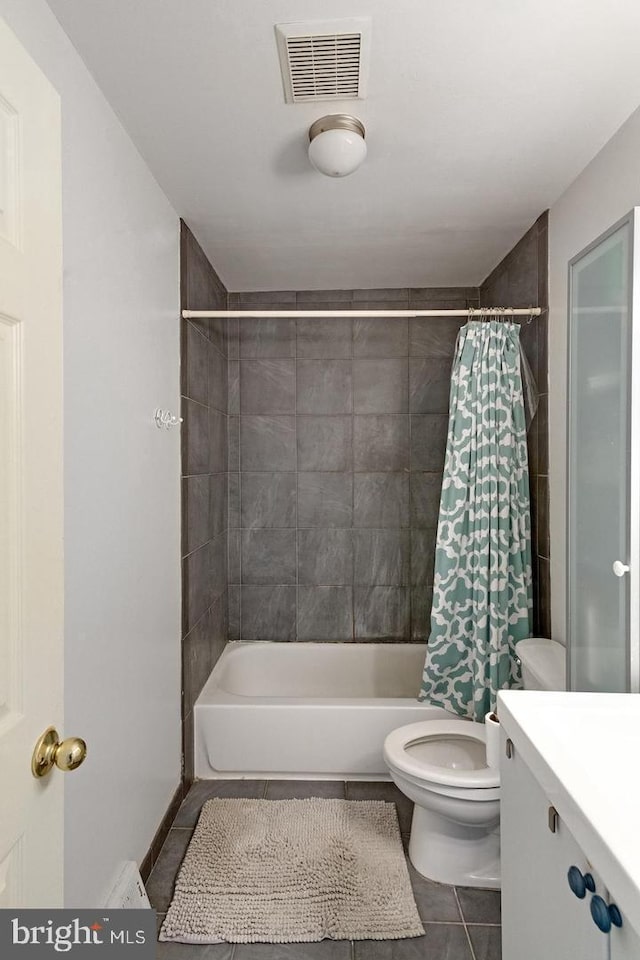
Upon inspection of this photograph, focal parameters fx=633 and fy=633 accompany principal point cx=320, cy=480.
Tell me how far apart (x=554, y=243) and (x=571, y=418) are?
1.05 metres

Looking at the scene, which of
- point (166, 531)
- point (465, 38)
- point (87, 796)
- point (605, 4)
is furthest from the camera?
point (166, 531)

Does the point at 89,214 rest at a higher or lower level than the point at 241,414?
higher

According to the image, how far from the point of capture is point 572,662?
169 centimetres

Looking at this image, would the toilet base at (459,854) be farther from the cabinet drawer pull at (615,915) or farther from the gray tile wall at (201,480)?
the cabinet drawer pull at (615,915)

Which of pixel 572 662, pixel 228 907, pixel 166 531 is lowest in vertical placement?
pixel 228 907

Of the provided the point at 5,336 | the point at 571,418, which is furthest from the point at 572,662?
the point at 5,336

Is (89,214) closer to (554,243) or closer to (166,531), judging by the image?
(166,531)

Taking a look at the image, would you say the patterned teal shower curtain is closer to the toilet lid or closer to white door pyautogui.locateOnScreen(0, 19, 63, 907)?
the toilet lid

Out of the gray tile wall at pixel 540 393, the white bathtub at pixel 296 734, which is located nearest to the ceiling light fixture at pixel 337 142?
the gray tile wall at pixel 540 393

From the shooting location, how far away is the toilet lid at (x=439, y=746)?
2.17 metres

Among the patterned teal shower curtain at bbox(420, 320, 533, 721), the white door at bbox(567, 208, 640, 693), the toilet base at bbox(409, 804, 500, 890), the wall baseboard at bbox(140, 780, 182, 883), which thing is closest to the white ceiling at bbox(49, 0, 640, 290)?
the white door at bbox(567, 208, 640, 693)

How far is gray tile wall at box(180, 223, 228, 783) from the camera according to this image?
259 cm

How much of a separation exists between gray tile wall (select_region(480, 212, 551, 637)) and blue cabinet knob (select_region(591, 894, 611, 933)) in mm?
1720

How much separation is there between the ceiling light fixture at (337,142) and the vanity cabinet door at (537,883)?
62.7 inches
